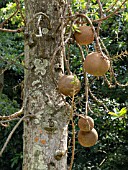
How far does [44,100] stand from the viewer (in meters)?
1.32

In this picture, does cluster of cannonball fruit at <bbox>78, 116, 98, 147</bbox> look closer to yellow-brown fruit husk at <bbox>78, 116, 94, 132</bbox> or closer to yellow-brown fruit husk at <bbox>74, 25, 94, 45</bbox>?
yellow-brown fruit husk at <bbox>78, 116, 94, 132</bbox>

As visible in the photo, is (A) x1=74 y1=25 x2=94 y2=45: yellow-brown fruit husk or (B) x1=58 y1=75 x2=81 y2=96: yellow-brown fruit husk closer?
(B) x1=58 y1=75 x2=81 y2=96: yellow-brown fruit husk

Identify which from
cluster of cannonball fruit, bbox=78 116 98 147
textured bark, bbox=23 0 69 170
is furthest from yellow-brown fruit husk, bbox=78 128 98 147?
textured bark, bbox=23 0 69 170

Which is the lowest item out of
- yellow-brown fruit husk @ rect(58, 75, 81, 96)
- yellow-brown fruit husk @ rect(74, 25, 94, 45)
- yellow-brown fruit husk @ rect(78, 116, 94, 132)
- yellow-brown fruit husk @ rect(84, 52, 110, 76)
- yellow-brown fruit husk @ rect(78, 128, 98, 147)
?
yellow-brown fruit husk @ rect(78, 128, 98, 147)

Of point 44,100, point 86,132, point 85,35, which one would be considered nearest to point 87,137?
point 86,132

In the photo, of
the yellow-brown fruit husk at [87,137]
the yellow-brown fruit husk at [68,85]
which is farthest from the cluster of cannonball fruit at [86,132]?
the yellow-brown fruit husk at [68,85]

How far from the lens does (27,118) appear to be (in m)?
1.32

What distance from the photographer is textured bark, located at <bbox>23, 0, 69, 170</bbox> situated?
130 cm

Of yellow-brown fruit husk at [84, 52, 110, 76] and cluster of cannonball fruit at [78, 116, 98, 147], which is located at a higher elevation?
yellow-brown fruit husk at [84, 52, 110, 76]

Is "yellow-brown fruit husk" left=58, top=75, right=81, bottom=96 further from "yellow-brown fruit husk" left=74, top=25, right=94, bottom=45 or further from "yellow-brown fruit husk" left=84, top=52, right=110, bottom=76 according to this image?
"yellow-brown fruit husk" left=74, top=25, right=94, bottom=45

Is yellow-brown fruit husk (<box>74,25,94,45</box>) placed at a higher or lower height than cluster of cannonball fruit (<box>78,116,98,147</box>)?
higher

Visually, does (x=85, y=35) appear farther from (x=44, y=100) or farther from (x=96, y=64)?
(x=44, y=100)

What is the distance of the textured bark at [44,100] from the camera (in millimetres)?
1298

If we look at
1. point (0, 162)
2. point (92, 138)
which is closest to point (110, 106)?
point (0, 162)
